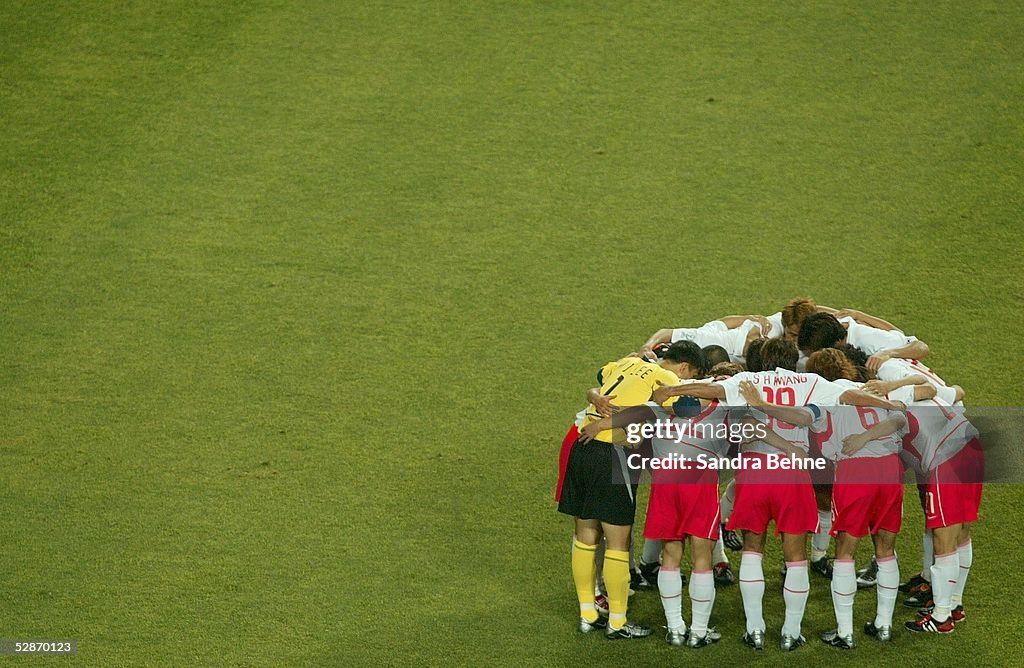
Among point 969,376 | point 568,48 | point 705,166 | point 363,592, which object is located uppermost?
point 568,48

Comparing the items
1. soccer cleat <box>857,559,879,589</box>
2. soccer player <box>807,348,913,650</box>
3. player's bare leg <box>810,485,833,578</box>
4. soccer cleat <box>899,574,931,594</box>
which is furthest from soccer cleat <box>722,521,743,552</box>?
soccer player <box>807,348,913,650</box>

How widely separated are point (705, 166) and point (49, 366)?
5.22m

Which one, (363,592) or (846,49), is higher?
(846,49)

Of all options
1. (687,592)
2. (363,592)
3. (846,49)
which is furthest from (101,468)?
(846,49)

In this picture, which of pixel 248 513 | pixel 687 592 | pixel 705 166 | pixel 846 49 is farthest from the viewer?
pixel 846 49

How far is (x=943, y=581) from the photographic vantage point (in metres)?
5.86

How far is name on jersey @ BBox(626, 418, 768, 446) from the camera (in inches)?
229

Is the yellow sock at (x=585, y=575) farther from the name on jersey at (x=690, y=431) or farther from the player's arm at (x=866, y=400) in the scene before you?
the player's arm at (x=866, y=400)

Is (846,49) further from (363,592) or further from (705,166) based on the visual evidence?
(363,592)

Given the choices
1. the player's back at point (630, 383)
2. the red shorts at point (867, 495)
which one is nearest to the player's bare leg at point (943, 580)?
the red shorts at point (867, 495)

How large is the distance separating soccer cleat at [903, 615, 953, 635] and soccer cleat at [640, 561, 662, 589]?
129cm

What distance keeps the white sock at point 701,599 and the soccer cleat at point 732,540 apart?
0.84m

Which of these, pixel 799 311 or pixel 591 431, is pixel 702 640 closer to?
pixel 591 431

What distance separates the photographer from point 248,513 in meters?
7.05
